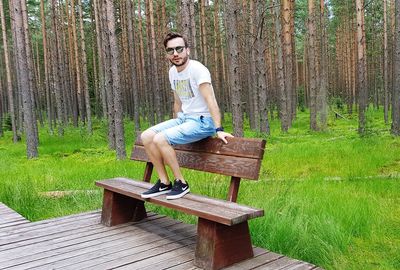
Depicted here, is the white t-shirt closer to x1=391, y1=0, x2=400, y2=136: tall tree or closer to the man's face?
the man's face

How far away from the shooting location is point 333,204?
5062mm

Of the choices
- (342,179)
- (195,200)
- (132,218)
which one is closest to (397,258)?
(195,200)

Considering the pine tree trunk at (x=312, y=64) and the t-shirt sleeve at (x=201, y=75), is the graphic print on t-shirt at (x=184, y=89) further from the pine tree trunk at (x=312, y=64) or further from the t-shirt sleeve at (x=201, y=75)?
the pine tree trunk at (x=312, y=64)

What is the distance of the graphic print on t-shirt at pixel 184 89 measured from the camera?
13.0 feet

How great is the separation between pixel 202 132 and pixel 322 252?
156 cm

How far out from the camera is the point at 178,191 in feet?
12.3

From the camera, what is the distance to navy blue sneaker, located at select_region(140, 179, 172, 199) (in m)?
3.86

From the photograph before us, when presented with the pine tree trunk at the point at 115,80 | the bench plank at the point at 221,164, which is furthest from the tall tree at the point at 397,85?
the bench plank at the point at 221,164

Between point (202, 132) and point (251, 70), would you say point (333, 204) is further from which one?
point (251, 70)

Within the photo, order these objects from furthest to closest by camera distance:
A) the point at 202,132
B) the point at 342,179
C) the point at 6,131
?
1. the point at 6,131
2. the point at 342,179
3. the point at 202,132

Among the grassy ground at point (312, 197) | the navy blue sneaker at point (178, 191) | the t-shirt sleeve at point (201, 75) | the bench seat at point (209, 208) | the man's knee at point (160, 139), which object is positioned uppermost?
the t-shirt sleeve at point (201, 75)

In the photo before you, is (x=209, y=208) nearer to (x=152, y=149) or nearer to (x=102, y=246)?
(x=152, y=149)

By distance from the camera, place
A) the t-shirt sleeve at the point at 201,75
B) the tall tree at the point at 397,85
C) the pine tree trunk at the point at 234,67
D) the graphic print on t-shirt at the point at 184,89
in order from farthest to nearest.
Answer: the tall tree at the point at 397,85 < the pine tree trunk at the point at 234,67 < the graphic print on t-shirt at the point at 184,89 < the t-shirt sleeve at the point at 201,75

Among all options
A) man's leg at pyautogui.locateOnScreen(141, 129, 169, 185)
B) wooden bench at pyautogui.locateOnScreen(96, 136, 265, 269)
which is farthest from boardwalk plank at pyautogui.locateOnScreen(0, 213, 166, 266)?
man's leg at pyautogui.locateOnScreen(141, 129, 169, 185)
